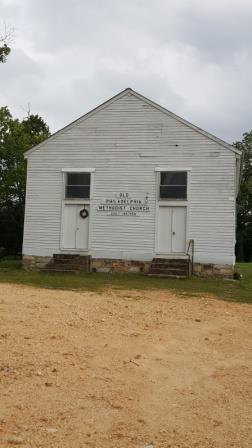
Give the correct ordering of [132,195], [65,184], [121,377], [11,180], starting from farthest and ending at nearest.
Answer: [11,180]
[65,184]
[132,195]
[121,377]

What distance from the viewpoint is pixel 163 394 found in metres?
5.89

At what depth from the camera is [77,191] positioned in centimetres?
2116

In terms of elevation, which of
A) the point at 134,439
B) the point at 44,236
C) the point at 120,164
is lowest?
the point at 134,439

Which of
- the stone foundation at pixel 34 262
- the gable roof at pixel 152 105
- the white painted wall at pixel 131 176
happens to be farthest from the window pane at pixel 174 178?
the stone foundation at pixel 34 262

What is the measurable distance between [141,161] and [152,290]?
262 inches

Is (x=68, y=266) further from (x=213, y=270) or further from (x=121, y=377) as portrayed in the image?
(x=121, y=377)

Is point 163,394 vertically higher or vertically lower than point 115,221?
lower

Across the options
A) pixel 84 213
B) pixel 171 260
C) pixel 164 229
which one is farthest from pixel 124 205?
pixel 171 260

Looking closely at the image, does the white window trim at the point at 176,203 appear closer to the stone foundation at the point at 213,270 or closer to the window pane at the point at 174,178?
the window pane at the point at 174,178

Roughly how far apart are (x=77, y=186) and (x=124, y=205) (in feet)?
6.89

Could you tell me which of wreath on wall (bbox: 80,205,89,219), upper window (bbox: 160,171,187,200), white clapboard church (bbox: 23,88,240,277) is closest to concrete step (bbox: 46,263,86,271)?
white clapboard church (bbox: 23,88,240,277)

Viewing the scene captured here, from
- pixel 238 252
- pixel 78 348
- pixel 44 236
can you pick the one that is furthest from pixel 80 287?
pixel 238 252

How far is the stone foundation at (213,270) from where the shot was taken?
1939 cm

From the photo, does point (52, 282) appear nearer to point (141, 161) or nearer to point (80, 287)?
point (80, 287)
